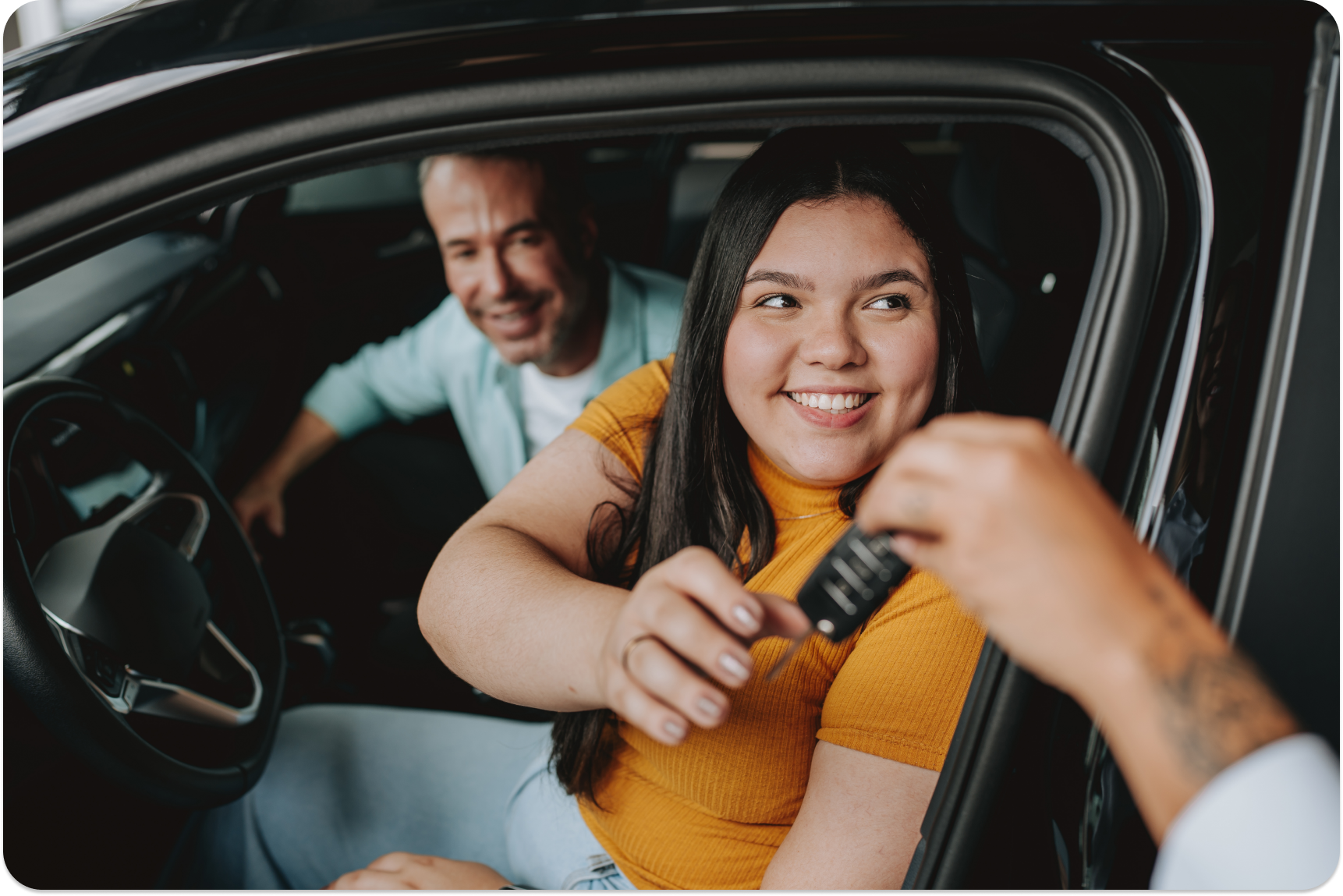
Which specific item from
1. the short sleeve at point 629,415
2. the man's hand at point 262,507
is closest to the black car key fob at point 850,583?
the short sleeve at point 629,415

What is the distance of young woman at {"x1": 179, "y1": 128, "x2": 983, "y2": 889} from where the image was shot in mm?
789

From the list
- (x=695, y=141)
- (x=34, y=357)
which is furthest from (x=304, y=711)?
(x=695, y=141)

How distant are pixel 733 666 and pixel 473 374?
1576 millimetres

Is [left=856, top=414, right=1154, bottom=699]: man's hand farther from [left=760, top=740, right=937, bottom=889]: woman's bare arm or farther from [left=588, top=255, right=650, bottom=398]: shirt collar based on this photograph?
[left=588, top=255, right=650, bottom=398]: shirt collar

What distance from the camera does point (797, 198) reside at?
0.99 meters

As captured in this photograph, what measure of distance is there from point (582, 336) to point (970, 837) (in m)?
1.54

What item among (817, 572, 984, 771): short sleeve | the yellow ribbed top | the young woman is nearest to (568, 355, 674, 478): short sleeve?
the young woman

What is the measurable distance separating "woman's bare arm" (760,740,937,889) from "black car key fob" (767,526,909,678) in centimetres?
28

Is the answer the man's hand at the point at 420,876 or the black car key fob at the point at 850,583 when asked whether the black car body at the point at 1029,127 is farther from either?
the man's hand at the point at 420,876

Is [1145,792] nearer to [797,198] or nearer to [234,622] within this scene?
[797,198]

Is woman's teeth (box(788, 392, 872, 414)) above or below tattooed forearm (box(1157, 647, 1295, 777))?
above

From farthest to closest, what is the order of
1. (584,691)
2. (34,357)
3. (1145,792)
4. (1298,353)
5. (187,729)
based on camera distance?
(34,357)
(187,729)
(584,691)
(1298,353)
(1145,792)

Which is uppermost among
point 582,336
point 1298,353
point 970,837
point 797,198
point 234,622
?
point 797,198

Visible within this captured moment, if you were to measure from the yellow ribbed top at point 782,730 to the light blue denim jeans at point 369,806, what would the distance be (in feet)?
0.75
